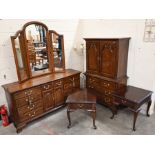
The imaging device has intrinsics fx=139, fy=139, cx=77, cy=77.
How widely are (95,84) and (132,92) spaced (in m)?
0.85

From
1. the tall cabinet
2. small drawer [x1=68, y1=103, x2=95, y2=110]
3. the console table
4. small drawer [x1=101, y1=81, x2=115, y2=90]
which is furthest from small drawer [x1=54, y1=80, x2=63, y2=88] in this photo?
the console table

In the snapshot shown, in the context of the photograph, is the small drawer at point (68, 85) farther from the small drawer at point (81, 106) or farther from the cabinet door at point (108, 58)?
the cabinet door at point (108, 58)

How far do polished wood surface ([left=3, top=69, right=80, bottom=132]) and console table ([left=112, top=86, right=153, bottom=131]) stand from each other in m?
1.10

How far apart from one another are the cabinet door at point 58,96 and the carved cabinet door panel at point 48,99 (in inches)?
4.1

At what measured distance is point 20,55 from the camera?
2.71 meters

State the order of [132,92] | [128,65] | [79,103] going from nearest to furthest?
[79,103]
[132,92]
[128,65]

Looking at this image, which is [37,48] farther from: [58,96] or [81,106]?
[81,106]

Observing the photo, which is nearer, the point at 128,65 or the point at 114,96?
the point at 114,96

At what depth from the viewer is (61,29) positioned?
3.37 metres

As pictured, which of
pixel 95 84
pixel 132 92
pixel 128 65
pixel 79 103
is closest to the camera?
pixel 79 103

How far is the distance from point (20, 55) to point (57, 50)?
0.87 meters

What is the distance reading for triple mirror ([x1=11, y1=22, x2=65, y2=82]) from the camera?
105 inches

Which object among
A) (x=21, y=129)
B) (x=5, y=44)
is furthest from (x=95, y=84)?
(x=5, y=44)

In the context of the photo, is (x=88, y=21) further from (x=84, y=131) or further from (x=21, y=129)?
(x=21, y=129)
